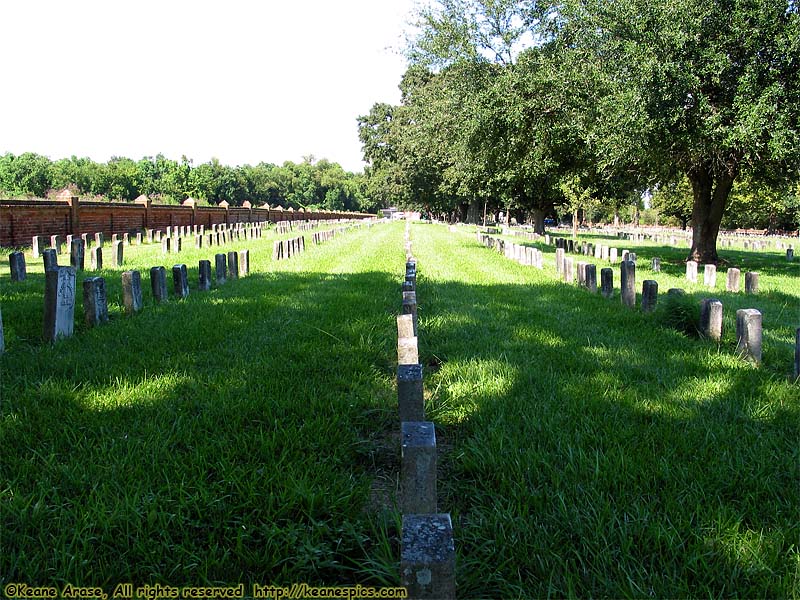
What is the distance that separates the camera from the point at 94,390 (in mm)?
4375

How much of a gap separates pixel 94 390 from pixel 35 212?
21.4 m

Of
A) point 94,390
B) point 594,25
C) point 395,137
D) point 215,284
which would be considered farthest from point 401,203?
point 94,390

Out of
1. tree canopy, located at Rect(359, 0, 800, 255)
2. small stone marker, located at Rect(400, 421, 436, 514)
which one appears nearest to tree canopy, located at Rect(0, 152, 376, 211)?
tree canopy, located at Rect(359, 0, 800, 255)

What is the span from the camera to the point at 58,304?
6023mm

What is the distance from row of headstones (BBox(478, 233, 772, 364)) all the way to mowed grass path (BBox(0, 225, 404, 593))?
3.41 metres

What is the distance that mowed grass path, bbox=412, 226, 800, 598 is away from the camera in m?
2.46

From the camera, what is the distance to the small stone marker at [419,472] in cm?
235

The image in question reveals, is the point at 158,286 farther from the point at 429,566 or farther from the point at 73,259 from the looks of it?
the point at 429,566

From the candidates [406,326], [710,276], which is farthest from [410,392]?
[710,276]

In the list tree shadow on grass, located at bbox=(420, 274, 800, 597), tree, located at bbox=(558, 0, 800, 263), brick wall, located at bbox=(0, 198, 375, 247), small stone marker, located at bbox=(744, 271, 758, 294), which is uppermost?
tree, located at bbox=(558, 0, 800, 263)

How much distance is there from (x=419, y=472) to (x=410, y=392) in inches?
40.2

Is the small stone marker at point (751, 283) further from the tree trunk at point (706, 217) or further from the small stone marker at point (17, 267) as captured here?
the small stone marker at point (17, 267)

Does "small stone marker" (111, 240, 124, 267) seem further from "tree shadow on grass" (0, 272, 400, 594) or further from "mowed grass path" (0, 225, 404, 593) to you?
"tree shadow on grass" (0, 272, 400, 594)

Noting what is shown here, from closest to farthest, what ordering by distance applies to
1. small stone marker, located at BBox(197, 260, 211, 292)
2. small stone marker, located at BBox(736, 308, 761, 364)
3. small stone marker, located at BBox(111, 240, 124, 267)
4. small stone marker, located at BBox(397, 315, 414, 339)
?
small stone marker, located at BBox(397, 315, 414, 339)
small stone marker, located at BBox(736, 308, 761, 364)
small stone marker, located at BBox(197, 260, 211, 292)
small stone marker, located at BBox(111, 240, 124, 267)
